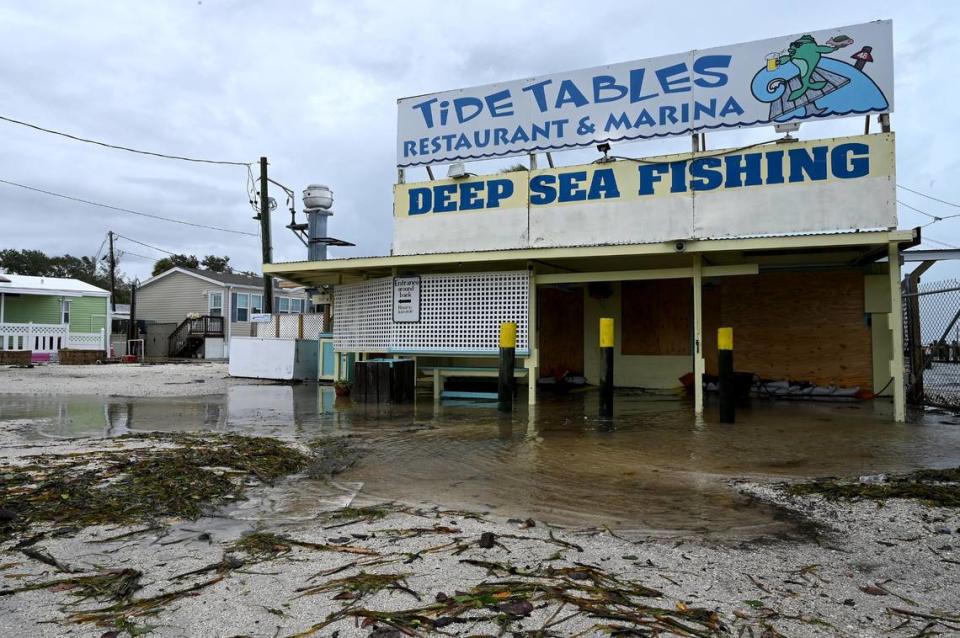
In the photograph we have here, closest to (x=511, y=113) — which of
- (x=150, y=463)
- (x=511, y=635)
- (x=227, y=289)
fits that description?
(x=150, y=463)

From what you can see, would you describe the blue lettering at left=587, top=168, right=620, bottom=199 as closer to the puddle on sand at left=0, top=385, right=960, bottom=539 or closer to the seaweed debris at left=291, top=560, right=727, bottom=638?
the puddle on sand at left=0, top=385, right=960, bottom=539

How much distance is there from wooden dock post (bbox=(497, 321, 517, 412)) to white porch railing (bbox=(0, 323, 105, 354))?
24237mm

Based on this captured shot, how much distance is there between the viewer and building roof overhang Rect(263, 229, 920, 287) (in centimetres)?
842

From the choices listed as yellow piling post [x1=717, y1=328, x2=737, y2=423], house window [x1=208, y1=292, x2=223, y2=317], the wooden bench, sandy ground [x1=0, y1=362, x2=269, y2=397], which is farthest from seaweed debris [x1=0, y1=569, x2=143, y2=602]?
house window [x1=208, y1=292, x2=223, y2=317]

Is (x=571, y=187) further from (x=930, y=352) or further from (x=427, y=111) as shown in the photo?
(x=930, y=352)

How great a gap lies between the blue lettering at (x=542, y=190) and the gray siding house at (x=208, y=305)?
82.6ft

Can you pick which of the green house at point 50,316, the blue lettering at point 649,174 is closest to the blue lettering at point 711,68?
the blue lettering at point 649,174

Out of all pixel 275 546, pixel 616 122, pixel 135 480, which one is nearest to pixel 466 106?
pixel 616 122

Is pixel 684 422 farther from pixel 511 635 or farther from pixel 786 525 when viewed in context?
pixel 511 635

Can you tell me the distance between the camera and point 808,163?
29.7ft

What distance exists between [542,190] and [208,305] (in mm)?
27686

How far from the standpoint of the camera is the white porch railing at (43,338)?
2536 cm

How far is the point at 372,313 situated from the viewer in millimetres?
11844

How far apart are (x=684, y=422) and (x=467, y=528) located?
5.41m
